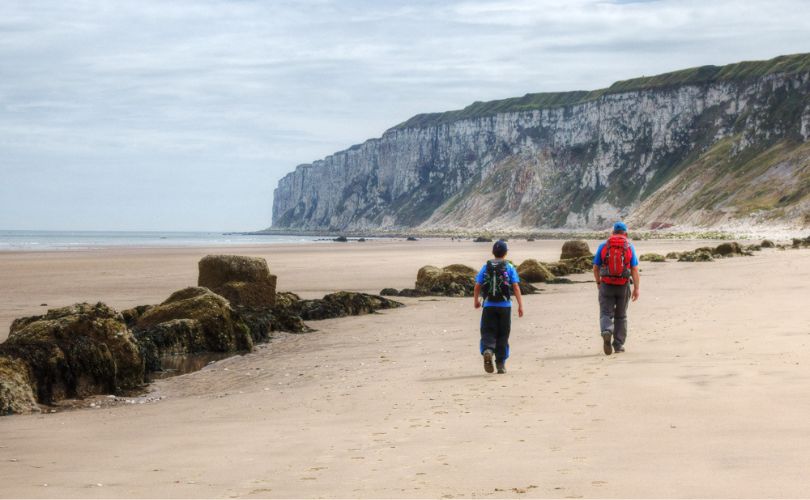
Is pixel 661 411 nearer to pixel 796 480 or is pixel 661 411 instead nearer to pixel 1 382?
pixel 796 480

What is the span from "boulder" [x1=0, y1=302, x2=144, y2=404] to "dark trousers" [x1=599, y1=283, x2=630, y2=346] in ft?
20.3

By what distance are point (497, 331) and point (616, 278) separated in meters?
2.38

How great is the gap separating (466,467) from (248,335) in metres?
9.30

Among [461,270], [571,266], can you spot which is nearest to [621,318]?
[461,270]

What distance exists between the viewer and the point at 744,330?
1262cm

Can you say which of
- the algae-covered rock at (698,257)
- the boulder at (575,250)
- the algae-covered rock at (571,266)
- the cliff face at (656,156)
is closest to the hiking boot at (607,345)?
the algae-covered rock at (571,266)

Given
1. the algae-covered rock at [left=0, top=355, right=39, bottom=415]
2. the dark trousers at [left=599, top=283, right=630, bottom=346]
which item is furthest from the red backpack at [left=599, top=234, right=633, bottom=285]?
the algae-covered rock at [left=0, top=355, right=39, bottom=415]

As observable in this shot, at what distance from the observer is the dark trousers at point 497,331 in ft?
34.6

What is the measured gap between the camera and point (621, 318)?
38.8 feet

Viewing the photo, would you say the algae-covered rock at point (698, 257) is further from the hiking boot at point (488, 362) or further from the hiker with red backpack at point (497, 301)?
the hiking boot at point (488, 362)

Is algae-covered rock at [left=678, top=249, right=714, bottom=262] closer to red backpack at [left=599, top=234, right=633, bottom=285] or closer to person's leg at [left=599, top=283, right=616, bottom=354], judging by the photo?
red backpack at [left=599, top=234, right=633, bottom=285]

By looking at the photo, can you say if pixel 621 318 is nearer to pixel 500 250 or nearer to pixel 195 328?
pixel 500 250

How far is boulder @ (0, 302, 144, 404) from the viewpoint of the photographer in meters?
10.2

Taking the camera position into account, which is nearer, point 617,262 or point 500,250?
point 500,250
